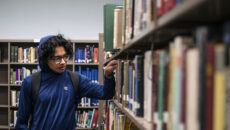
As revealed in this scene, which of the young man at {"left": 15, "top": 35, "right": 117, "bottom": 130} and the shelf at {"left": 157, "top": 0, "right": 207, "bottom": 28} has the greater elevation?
the shelf at {"left": 157, "top": 0, "right": 207, "bottom": 28}

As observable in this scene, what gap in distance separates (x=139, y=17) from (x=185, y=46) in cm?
47

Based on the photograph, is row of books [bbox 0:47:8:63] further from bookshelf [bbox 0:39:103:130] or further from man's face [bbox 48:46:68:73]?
man's face [bbox 48:46:68:73]

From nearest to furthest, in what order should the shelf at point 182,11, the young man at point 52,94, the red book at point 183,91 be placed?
the shelf at point 182,11, the red book at point 183,91, the young man at point 52,94

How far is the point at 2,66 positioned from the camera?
3.96m

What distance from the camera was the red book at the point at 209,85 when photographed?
1.31 ft

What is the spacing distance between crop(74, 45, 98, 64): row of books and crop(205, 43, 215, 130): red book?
3.45 metres

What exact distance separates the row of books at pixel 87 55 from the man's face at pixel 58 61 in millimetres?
2006

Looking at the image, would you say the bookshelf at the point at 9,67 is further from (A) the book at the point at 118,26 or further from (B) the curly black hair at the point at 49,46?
(A) the book at the point at 118,26

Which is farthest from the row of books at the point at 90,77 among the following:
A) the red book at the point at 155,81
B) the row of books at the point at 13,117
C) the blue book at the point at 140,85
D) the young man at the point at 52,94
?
the red book at the point at 155,81

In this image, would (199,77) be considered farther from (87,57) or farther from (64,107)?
(87,57)

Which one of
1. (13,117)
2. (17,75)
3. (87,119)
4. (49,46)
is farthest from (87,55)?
(49,46)

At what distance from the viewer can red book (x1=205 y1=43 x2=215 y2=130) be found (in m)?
0.40

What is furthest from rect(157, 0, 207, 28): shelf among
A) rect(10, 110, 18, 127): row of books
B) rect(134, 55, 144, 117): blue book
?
rect(10, 110, 18, 127): row of books

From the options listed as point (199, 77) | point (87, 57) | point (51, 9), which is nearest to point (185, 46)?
point (199, 77)
